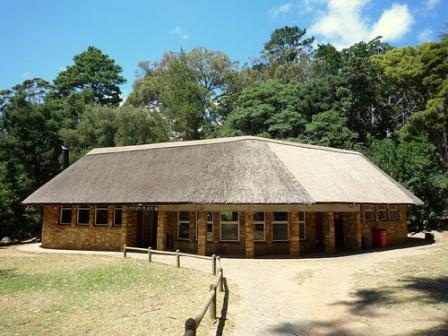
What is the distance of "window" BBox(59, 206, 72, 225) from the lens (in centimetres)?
2245

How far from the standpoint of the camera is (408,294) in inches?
389

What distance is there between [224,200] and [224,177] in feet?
6.35

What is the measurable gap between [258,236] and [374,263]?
5776 millimetres

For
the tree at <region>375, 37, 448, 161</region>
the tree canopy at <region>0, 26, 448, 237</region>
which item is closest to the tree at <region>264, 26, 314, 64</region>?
the tree canopy at <region>0, 26, 448, 237</region>

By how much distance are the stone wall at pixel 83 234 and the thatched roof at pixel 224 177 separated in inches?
50.7

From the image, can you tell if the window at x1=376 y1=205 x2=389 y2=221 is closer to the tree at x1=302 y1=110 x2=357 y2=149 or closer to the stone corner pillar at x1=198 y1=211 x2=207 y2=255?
the stone corner pillar at x1=198 y1=211 x2=207 y2=255

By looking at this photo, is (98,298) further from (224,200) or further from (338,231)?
(338,231)

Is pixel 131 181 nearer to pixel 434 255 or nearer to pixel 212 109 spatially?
pixel 434 255

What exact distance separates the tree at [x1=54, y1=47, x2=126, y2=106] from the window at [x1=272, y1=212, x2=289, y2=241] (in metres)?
39.7

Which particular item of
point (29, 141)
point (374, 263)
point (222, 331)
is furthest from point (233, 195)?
point (29, 141)

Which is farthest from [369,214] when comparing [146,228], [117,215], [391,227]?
[117,215]

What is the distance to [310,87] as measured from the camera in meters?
40.8

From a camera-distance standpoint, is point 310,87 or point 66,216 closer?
point 66,216

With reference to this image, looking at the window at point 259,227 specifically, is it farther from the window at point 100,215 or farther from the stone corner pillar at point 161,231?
the window at point 100,215
